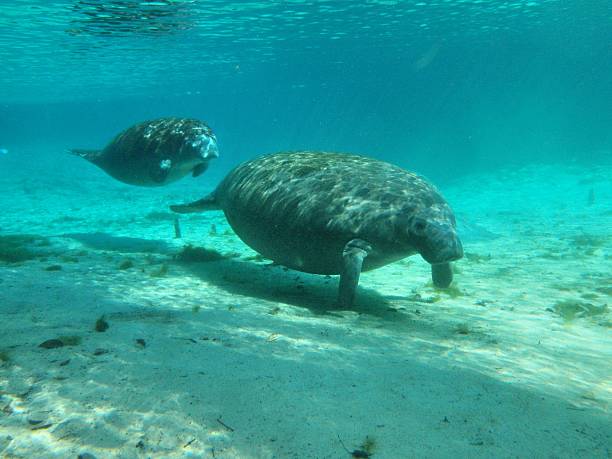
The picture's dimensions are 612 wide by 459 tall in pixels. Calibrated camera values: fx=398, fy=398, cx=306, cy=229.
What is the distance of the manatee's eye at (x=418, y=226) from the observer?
5180mm

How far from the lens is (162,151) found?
934 cm

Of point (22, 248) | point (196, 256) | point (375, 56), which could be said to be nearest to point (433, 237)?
point (196, 256)

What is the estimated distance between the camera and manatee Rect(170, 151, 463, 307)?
5.24m

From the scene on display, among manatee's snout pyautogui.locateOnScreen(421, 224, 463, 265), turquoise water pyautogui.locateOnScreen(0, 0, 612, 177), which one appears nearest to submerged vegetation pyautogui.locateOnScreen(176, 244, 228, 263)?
manatee's snout pyautogui.locateOnScreen(421, 224, 463, 265)

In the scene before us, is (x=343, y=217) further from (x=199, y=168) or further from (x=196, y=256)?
(x=199, y=168)

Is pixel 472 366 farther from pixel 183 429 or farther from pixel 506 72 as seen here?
pixel 506 72

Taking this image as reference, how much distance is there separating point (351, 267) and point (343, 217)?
0.77 meters

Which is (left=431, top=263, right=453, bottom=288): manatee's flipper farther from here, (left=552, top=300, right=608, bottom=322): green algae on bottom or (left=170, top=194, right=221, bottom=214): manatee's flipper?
(left=170, top=194, right=221, bottom=214): manatee's flipper

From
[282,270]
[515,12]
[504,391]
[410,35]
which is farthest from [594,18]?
[504,391]

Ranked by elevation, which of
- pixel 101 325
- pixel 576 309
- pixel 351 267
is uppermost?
pixel 351 267

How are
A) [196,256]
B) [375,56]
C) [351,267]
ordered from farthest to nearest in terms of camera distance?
1. [375,56]
2. [196,256]
3. [351,267]

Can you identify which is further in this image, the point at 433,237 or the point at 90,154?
the point at 90,154

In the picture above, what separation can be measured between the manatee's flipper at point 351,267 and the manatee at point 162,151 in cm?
494

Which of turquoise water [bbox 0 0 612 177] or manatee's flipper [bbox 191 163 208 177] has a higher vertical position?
turquoise water [bbox 0 0 612 177]
